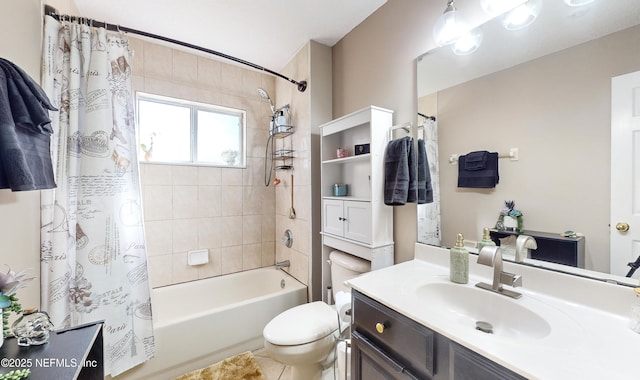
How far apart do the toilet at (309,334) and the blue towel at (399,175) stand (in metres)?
0.52

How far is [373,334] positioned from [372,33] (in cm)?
191

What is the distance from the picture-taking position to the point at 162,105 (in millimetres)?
2342

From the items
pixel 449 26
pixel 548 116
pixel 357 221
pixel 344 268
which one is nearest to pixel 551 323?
pixel 548 116

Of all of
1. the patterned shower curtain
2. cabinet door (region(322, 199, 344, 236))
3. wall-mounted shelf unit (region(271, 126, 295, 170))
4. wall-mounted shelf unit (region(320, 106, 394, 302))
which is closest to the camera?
the patterned shower curtain

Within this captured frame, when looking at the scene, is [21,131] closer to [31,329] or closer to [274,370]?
[31,329]

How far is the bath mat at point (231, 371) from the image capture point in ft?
5.49

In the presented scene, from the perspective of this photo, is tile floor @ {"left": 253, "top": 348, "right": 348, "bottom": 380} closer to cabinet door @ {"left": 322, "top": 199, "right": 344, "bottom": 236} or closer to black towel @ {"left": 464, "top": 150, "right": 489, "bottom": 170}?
cabinet door @ {"left": 322, "top": 199, "right": 344, "bottom": 236}

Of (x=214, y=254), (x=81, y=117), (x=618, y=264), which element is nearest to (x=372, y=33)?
(x=618, y=264)

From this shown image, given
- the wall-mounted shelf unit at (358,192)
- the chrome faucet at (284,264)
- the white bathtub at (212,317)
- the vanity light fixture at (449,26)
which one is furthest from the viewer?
the chrome faucet at (284,264)

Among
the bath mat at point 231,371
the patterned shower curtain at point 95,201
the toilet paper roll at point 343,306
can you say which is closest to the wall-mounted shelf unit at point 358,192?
the toilet paper roll at point 343,306

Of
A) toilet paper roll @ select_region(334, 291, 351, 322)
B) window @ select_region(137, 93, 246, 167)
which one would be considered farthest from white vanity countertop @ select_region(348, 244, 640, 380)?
window @ select_region(137, 93, 246, 167)

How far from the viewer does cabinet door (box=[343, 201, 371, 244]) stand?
1.55 meters

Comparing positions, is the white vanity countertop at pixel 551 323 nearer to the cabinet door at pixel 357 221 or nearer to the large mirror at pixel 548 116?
the large mirror at pixel 548 116

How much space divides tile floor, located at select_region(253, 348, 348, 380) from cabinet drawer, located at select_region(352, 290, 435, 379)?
0.84 meters
